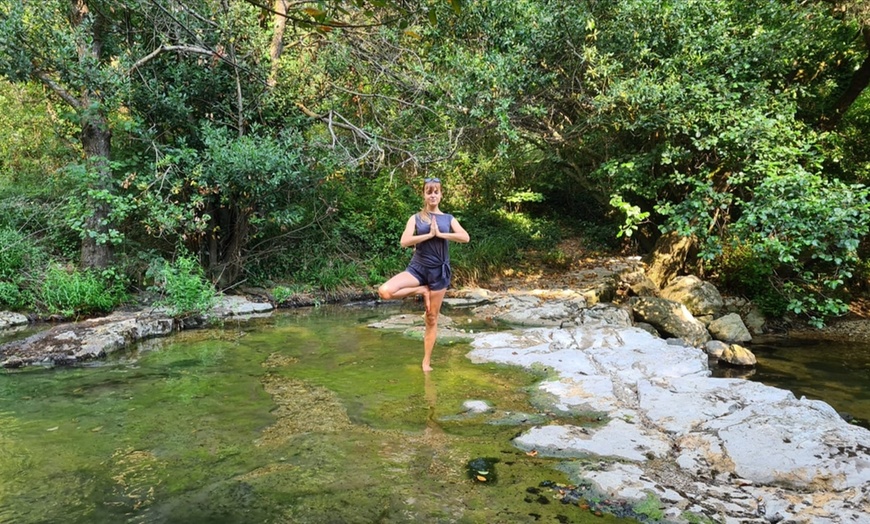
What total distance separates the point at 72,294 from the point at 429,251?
587 cm

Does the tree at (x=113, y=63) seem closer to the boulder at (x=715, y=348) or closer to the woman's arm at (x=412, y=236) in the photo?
the woman's arm at (x=412, y=236)

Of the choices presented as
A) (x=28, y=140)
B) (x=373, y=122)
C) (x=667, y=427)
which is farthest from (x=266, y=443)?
(x=28, y=140)

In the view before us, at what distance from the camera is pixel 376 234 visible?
12.5 metres

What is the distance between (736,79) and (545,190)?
951 cm

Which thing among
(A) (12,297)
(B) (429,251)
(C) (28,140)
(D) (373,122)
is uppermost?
(D) (373,122)

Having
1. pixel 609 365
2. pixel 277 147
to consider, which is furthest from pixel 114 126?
pixel 609 365

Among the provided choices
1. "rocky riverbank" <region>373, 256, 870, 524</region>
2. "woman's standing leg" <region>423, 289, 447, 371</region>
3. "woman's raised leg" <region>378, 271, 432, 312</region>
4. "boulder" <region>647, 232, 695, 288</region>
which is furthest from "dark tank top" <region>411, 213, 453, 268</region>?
"boulder" <region>647, 232, 695, 288</region>

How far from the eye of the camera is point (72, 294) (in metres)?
A: 7.78

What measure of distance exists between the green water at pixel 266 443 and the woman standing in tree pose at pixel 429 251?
80cm

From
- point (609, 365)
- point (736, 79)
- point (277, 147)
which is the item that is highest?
point (736, 79)

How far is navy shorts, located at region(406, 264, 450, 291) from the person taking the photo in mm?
4930

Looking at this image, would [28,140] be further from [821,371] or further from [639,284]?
[821,371]

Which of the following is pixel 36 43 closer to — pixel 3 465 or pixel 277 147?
pixel 277 147

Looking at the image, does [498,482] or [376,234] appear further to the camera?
[376,234]
